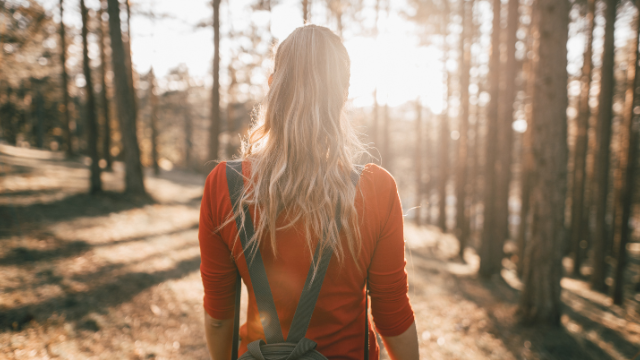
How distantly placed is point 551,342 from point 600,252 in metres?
7.75

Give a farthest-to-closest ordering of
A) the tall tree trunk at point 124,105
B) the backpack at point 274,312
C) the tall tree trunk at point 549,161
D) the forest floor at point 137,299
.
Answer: the tall tree trunk at point 124,105 < the tall tree trunk at point 549,161 < the forest floor at point 137,299 < the backpack at point 274,312

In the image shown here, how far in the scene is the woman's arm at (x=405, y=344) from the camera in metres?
1.46

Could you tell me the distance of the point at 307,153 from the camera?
1274 mm

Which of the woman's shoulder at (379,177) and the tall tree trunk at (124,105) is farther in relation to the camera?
the tall tree trunk at (124,105)

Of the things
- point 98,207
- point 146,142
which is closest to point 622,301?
point 98,207

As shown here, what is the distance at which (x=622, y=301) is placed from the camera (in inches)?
374

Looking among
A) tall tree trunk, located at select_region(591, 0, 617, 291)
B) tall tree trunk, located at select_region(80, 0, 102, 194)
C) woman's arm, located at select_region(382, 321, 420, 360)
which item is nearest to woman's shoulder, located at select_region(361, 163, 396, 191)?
woman's arm, located at select_region(382, 321, 420, 360)

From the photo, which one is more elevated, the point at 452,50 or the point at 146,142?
the point at 452,50

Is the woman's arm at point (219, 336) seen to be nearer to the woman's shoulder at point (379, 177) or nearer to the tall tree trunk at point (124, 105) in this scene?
the woman's shoulder at point (379, 177)

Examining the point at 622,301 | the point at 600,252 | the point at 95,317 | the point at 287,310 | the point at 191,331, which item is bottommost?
the point at 622,301

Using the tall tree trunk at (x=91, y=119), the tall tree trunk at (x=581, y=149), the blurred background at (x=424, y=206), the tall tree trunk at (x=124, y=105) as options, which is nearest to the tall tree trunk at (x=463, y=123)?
the blurred background at (x=424, y=206)

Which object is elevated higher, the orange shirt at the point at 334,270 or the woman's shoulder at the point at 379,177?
the woman's shoulder at the point at 379,177

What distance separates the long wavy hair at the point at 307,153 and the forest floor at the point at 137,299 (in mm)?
1200

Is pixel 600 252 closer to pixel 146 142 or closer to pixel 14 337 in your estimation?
pixel 14 337
